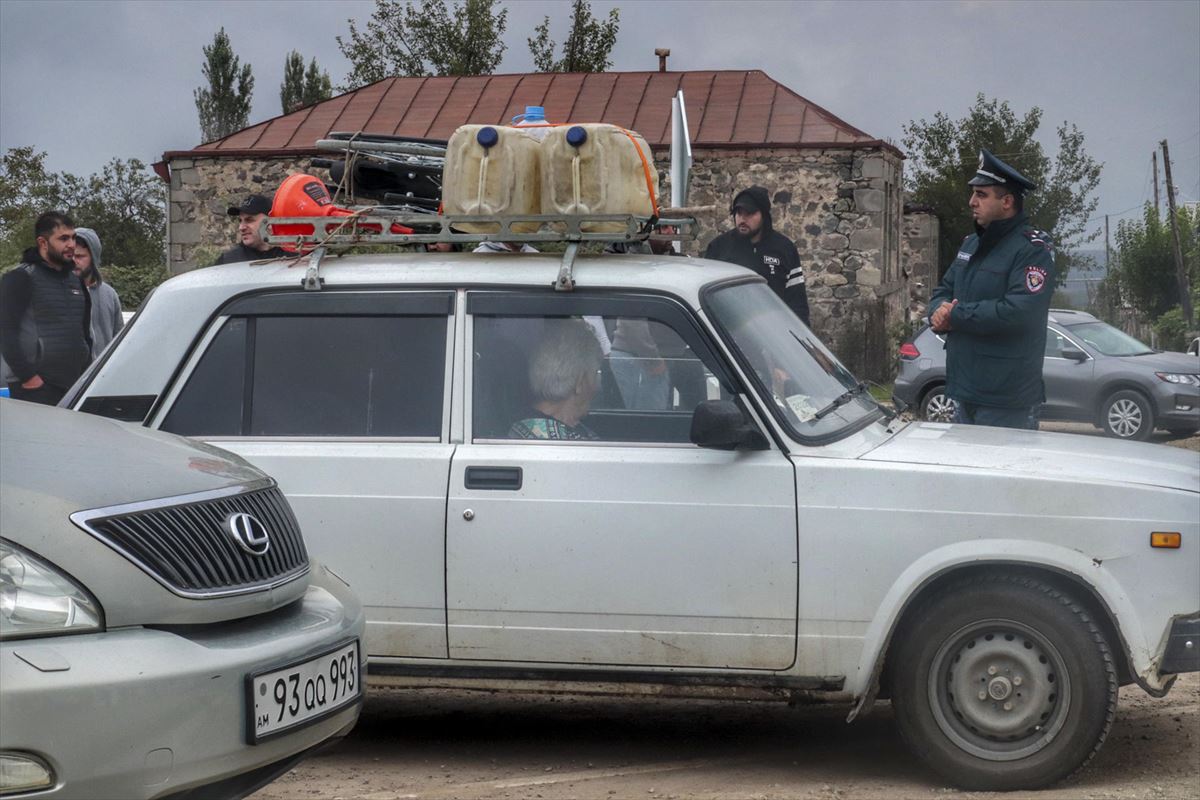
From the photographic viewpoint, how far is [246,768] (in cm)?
327

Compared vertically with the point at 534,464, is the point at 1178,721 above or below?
below

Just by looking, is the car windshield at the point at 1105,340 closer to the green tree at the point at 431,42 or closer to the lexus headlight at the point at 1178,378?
the lexus headlight at the point at 1178,378

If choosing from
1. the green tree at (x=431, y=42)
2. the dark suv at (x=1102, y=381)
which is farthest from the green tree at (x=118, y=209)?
the dark suv at (x=1102, y=381)

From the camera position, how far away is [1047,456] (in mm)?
4809

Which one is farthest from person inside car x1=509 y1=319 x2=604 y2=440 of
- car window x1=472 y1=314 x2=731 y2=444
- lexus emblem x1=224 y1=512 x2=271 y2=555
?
lexus emblem x1=224 y1=512 x2=271 y2=555

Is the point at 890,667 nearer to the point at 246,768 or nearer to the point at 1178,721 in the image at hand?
the point at 1178,721

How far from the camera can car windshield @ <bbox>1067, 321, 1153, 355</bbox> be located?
706 inches

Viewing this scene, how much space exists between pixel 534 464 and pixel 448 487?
0.94ft

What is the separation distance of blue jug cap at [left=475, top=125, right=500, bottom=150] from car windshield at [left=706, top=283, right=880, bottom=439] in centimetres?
94

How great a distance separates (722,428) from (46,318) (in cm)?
519

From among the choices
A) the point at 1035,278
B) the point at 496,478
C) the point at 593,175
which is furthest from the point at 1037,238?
the point at 496,478

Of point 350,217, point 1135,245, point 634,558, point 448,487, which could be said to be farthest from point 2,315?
point 1135,245

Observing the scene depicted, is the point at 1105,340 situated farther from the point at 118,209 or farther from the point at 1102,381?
the point at 118,209

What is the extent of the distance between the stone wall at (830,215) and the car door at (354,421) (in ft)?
62.0
